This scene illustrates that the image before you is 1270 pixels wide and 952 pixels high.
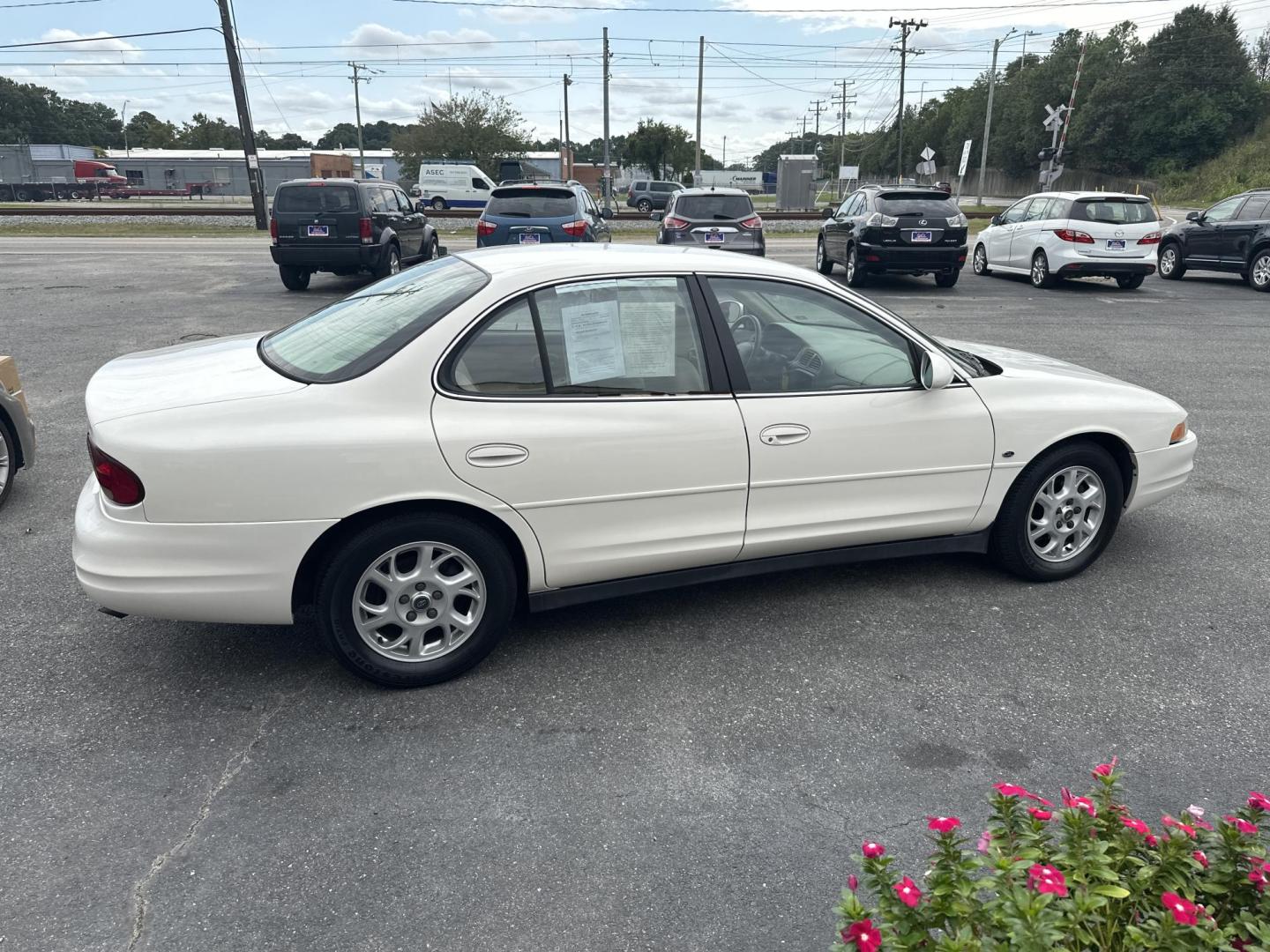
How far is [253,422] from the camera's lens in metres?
3.19

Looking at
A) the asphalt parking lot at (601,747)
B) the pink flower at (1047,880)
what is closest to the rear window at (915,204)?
the asphalt parking lot at (601,747)

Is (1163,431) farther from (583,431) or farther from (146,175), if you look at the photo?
(146,175)

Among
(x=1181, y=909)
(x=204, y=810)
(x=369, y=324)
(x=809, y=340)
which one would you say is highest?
(x=369, y=324)

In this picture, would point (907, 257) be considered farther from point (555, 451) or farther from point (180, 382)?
point (180, 382)

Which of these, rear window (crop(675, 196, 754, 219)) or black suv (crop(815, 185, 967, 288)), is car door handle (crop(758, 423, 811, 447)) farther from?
black suv (crop(815, 185, 967, 288))

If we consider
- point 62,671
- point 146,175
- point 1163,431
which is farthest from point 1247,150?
point 146,175

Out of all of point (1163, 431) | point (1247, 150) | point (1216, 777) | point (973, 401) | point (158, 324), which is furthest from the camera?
point (1247, 150)

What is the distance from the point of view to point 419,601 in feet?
11.2

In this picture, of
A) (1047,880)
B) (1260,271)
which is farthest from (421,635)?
(1260,271)

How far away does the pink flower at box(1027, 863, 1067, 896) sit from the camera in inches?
60.4

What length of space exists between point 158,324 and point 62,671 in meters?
9.35

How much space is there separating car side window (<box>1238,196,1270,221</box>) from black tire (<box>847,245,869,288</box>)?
21.1ft

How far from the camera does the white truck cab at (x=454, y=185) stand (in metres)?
43.6

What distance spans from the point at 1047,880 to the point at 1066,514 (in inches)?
124
